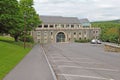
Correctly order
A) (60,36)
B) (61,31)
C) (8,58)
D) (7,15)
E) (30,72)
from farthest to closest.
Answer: (60,36) < (61,31) < (7,15) < (8,58) < (30,72)

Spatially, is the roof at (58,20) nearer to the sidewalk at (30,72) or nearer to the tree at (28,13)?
the tree at (28,13)

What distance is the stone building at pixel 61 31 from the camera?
459 ft

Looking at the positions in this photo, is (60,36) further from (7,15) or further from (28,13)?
(7,15)

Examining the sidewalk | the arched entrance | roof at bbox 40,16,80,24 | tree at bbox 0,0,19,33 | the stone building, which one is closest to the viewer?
the sidewalk

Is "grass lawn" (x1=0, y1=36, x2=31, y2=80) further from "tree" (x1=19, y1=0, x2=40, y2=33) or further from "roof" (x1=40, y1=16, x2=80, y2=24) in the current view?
"roof" (x1=40, y1=16, x2=80, y2=24)

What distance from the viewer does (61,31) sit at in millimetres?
142750

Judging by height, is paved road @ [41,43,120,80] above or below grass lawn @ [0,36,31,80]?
below

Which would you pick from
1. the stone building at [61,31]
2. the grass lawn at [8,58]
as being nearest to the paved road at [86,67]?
the grass lawn at [8,58]

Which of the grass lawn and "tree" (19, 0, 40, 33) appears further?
"tree" (19, 0, 40, 33)

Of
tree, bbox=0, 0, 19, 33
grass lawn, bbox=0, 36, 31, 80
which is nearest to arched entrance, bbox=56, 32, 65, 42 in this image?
tree, bbox=0, 0, 19, 33

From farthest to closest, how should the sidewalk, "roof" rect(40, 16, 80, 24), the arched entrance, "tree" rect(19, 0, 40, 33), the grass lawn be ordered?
"roof" rect(40, 16, 80, 24) < the arched entrance < "tree" rect(19, 0, 40, 33) < the grass lawn < the sidewalk

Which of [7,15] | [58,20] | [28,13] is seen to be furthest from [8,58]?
[58,20]

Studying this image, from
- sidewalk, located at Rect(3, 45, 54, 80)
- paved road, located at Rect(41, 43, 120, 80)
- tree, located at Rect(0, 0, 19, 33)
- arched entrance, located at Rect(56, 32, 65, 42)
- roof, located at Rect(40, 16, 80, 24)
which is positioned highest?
roof, located at Rect(40, 16, 80, 24)

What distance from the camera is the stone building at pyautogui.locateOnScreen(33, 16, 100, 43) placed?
140 meters
